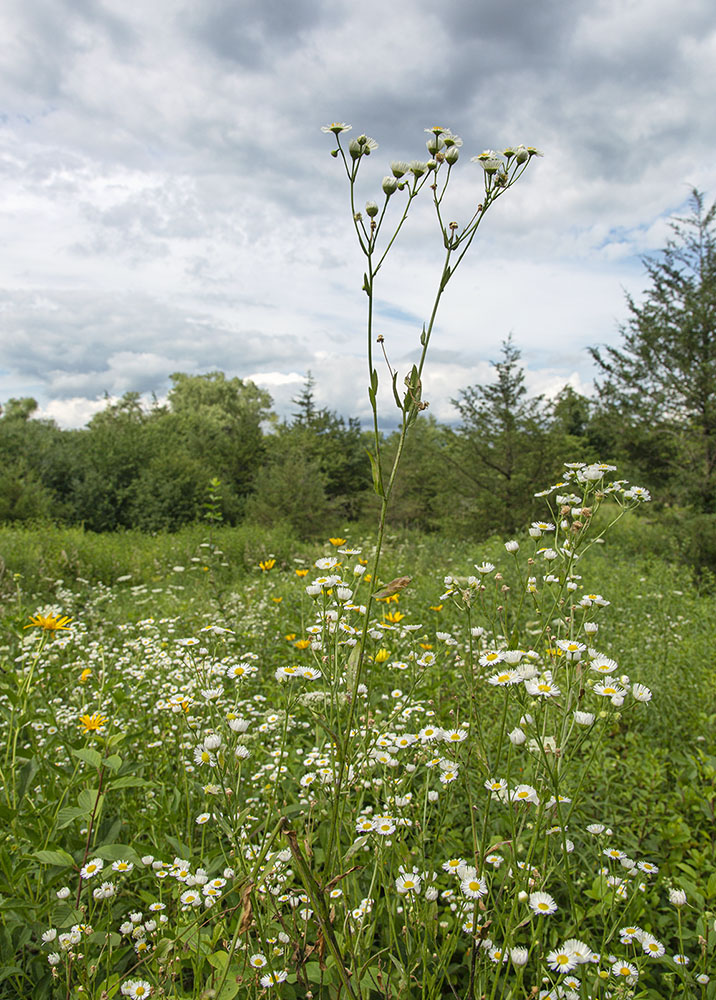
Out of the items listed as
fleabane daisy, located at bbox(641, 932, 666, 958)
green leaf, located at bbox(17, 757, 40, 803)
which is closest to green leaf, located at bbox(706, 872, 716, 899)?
fleabane daisy, located at bbox(641, 932, 666, 958)

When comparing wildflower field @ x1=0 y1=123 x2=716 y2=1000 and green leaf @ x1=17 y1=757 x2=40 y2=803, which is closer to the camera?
wildflower field @ x1=0 y1=123 x2=716 y2=1000

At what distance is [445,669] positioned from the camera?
355 centimetres

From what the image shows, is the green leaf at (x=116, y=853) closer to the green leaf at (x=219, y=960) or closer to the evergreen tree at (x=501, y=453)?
the green leaf at (x=219, y=960)

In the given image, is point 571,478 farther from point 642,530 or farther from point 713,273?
point 713,273

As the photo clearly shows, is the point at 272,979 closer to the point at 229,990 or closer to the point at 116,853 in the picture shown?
the point at 229,990

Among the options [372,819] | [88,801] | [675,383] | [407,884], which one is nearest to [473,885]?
[407,884]

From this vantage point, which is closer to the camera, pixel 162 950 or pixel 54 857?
pixel 162 950

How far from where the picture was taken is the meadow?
3.71 feet

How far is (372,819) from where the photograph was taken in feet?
4.53

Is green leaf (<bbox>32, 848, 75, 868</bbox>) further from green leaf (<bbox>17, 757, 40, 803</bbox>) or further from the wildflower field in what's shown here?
green leaf (<bbox>17, 757, 40, 803</bbox>)

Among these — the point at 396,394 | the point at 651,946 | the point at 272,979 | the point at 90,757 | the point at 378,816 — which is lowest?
the point at 651,946

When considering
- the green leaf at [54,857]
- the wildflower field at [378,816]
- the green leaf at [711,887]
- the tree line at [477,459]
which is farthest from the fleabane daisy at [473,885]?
the tree line at [477,459]

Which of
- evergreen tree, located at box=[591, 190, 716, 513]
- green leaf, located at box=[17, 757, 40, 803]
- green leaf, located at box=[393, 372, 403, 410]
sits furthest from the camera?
evergreen tree, located at box=[591, 190, 716, 513]

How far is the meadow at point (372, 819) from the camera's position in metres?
1.13
